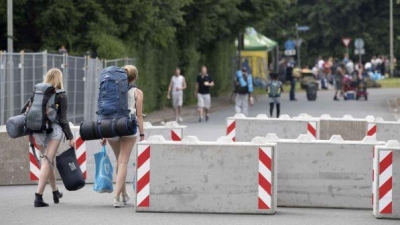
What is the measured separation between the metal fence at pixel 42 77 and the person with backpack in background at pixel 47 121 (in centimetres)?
1244

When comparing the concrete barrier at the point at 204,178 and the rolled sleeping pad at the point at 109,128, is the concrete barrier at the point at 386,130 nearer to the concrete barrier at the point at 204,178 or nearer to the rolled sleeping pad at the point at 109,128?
the concrete barrier at the point at 204,178

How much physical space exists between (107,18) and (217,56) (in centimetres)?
2025

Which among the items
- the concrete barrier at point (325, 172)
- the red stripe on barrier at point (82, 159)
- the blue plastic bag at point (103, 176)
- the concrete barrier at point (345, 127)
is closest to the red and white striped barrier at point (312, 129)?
the concrete barrier at point (345, 127)

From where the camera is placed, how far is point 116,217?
13.6 meters

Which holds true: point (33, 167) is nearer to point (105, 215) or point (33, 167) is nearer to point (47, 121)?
point (47, 121)

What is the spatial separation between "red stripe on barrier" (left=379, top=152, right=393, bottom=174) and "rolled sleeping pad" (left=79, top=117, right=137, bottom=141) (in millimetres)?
2702

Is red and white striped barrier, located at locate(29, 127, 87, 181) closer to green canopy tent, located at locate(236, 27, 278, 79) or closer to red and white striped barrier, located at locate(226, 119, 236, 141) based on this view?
red and white striped barrier, located at locate(226, 119, 236, 141)

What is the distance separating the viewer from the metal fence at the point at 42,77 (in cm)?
2794

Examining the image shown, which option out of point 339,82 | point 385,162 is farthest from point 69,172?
point 339,82

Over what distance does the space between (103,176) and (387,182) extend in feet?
10.7

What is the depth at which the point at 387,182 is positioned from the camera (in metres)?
13.6

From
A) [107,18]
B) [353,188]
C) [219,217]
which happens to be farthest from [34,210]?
[107,18]

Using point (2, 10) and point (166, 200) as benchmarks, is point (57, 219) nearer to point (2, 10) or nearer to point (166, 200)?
point (166, 200)

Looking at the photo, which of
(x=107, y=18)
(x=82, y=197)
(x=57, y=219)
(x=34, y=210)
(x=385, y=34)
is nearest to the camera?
(x=57, y=219)
